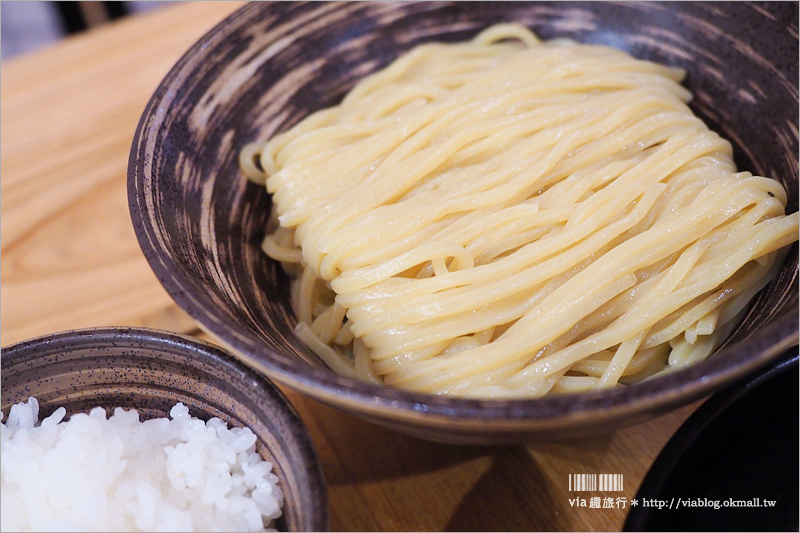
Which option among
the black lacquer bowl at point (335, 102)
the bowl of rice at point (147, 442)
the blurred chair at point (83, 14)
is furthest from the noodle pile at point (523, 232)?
the blurred chair at point (83, 14)

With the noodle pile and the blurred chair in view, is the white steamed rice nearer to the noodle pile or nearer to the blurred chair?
the noodle pile

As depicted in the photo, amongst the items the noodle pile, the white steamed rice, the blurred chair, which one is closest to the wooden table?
the noodle pile

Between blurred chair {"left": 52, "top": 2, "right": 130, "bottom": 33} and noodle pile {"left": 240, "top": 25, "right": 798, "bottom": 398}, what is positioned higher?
blurred chair {"left": 52, "top": 2, "right": 130, "bottom": 33}

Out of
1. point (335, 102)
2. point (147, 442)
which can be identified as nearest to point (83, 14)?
point (335, 102)

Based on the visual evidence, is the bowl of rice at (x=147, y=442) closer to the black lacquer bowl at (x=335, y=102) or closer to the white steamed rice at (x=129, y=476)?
the white steamed rice at (x=129, y=476)

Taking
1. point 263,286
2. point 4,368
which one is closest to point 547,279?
point 263,286

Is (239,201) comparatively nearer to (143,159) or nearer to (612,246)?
(143,159)
